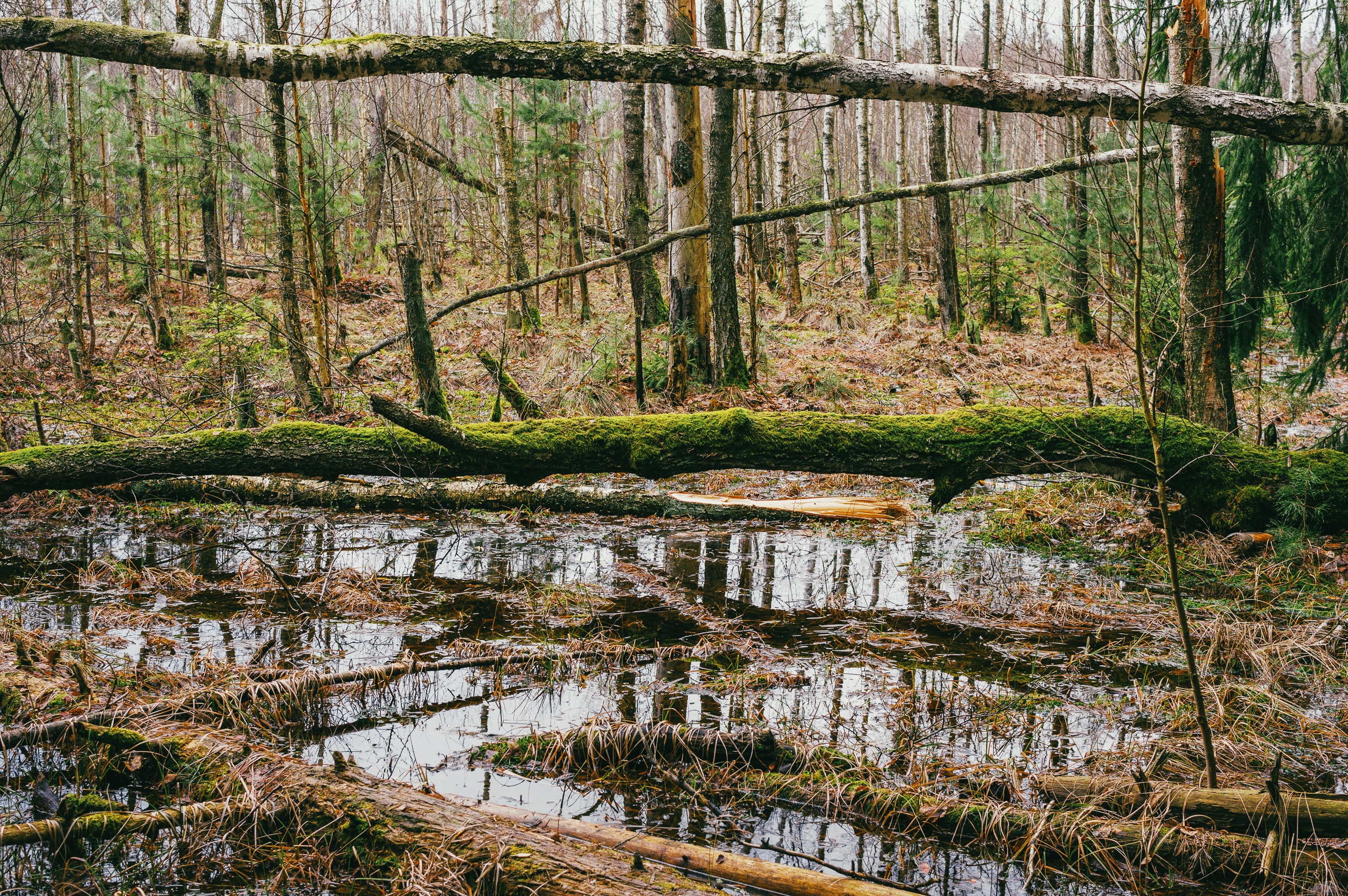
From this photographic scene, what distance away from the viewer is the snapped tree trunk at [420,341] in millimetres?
7934

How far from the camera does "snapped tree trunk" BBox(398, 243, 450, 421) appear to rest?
7.93 m

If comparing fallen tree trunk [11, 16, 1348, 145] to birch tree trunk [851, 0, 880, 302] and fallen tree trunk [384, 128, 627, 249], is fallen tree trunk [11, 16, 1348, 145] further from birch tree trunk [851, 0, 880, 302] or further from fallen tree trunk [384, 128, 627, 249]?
birch tree trunk [851, 0, 880, 302]

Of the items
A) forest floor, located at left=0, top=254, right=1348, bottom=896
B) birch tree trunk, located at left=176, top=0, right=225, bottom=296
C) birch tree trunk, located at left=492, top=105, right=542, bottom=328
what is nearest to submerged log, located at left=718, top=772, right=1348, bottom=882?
forest floor, located at left=0, top=254, right=1348, bottom=896

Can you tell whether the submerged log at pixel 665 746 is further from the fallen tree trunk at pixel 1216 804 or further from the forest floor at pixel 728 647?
the fallen tree trunk at pixel 1216 804

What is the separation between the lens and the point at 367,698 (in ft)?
13.5

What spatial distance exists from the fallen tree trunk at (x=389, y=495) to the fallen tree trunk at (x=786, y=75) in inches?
140

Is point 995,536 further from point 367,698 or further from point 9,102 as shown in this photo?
point 9,102

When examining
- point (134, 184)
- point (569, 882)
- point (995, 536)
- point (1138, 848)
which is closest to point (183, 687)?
point (569, 882)

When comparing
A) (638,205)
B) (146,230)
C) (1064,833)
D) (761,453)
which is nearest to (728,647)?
(761,453)

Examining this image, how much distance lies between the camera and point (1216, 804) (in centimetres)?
294

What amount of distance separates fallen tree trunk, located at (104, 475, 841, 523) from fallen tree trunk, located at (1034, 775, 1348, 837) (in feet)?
15.2

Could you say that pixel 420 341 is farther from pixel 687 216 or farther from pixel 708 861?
pixel 708 861

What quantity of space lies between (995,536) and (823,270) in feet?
61.5

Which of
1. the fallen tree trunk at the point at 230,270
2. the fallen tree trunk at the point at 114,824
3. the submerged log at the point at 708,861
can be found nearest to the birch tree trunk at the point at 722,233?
the submerged log at the point at 708,861
